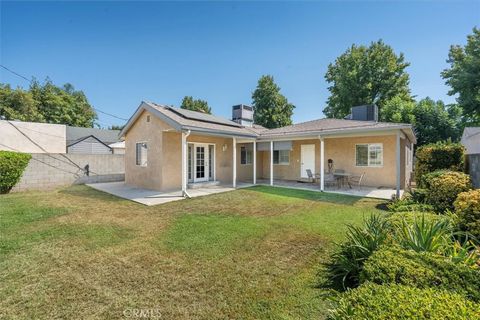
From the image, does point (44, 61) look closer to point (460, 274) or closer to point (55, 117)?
point (55, 117)

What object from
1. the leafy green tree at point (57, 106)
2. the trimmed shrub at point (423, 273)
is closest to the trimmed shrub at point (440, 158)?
the trimmed shrub at point (423, 273)

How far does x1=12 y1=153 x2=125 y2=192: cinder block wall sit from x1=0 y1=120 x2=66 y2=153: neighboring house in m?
7.13

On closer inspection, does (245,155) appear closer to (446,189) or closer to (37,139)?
(446,189)

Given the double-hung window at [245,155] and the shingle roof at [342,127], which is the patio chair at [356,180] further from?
the double-hung window at [245,155]

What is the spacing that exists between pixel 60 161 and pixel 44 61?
43.8 feet

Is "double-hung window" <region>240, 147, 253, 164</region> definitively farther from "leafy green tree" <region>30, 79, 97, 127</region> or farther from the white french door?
"leafy green tree" <region>30, 79, 97, 127</region>

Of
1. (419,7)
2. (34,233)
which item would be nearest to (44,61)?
(34,233)

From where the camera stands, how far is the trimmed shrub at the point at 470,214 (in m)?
3.84

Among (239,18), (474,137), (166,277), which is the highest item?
(239,18)

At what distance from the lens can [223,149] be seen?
13.5 meters

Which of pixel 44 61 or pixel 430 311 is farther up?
pixel 44 61

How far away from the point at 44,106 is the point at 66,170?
2700cm

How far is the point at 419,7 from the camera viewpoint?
8641 mm

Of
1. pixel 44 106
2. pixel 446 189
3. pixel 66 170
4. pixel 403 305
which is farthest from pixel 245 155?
pixel 44 106
